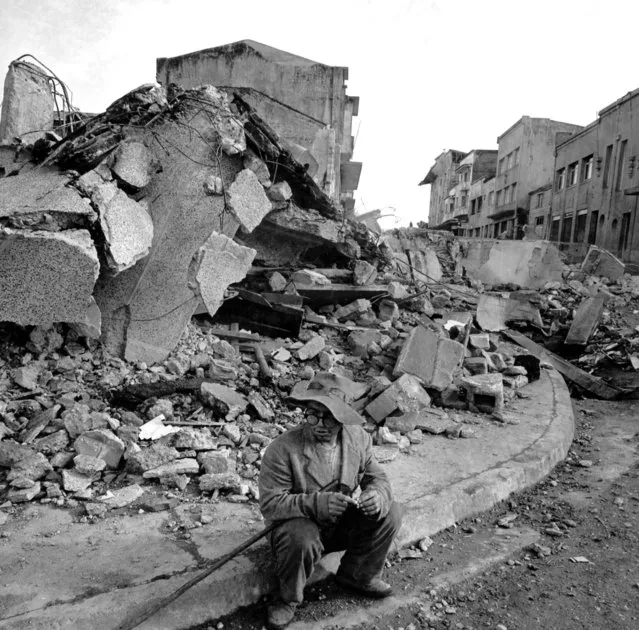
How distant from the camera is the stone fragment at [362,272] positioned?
852 cm

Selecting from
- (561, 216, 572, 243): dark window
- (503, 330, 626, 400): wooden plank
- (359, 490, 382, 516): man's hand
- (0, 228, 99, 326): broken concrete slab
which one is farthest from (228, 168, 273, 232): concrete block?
(561, 216, 572, 243): dark window

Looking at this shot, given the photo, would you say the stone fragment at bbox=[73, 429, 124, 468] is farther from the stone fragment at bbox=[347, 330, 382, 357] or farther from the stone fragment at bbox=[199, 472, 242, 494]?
the stone fragment at bbox=[347, 330, 382, 357]

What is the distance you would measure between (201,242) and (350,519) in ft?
11.9

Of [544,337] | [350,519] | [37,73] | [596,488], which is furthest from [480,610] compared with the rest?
[544,337]

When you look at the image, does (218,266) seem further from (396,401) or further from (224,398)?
(396,401)

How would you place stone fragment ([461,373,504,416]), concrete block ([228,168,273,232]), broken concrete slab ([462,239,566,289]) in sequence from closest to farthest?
concrete block ([228,168,273,232]), stone fragment ([461,373,504,416]), broken concrete slab ([462,239,566,289])

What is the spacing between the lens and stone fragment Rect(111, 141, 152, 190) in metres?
5.13

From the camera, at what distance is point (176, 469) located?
3.81 m

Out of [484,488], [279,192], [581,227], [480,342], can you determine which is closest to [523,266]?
[480,342]

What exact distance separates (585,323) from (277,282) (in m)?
7.01

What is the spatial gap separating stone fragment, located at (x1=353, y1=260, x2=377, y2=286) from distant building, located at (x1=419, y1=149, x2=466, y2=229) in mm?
43475

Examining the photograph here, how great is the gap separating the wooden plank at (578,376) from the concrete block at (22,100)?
832cm

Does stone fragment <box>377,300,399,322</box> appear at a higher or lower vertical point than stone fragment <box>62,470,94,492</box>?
higher

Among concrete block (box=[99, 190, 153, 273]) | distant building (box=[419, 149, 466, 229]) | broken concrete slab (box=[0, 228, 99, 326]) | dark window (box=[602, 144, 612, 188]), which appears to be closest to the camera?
broken concrete slab (box=[0, 228, 99, 326])
